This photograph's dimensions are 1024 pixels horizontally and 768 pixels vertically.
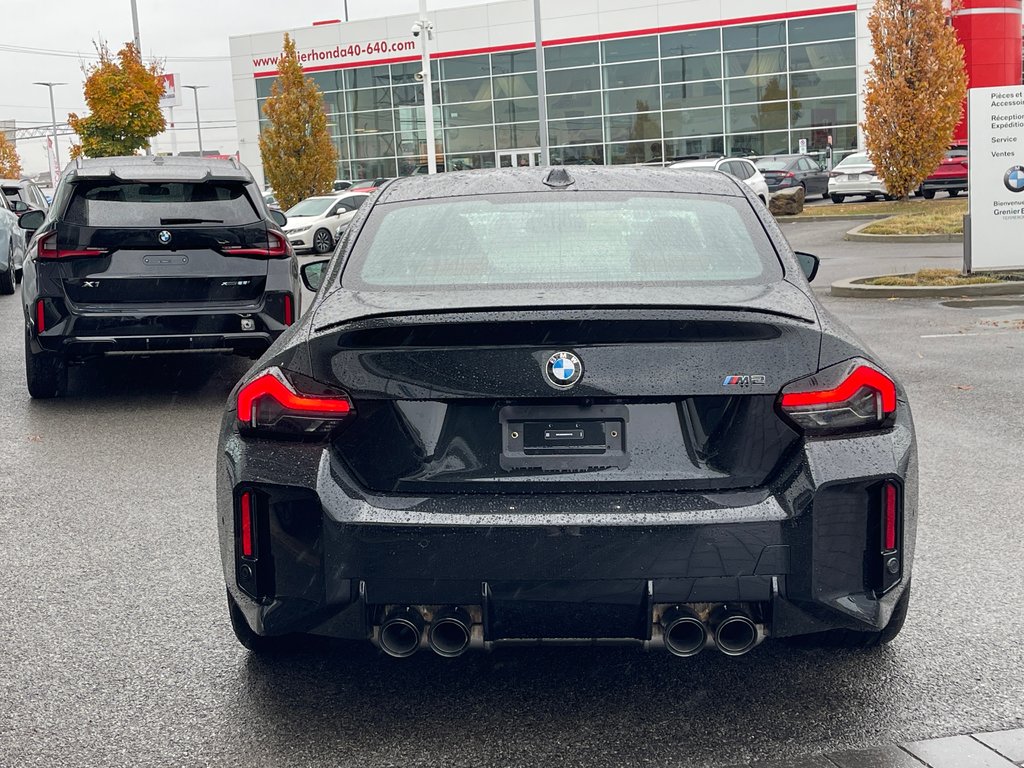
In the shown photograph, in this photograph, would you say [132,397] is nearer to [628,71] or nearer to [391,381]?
[391,381]

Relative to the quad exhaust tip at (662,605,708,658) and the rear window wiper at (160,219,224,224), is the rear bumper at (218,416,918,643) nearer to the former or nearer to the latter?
the quad exhaust tip at (662,605,708,658)

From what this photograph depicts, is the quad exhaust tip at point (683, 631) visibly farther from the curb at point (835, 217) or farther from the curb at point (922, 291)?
the curb at point (835, 217)

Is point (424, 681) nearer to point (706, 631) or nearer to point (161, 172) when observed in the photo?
point (706, 631)

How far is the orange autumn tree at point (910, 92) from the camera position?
1231 inches

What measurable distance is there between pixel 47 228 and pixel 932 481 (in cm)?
613

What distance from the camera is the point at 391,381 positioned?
344cm

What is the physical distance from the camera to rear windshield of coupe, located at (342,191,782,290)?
3955 millimetres

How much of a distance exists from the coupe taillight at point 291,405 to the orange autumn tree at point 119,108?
118ft

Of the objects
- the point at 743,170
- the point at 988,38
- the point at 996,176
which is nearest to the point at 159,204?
the point at 996,176

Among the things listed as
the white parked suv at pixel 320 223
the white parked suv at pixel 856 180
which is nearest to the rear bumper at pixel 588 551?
the white parked suv at pixel 320 223

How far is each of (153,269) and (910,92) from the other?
26.0m

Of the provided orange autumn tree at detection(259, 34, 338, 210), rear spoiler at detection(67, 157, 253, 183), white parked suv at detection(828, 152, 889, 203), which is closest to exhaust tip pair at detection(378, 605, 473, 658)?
rear spoiler at detection(67, 157, 253, 183)

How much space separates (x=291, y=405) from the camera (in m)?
3.52

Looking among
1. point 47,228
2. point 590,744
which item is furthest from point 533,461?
point 47,228
